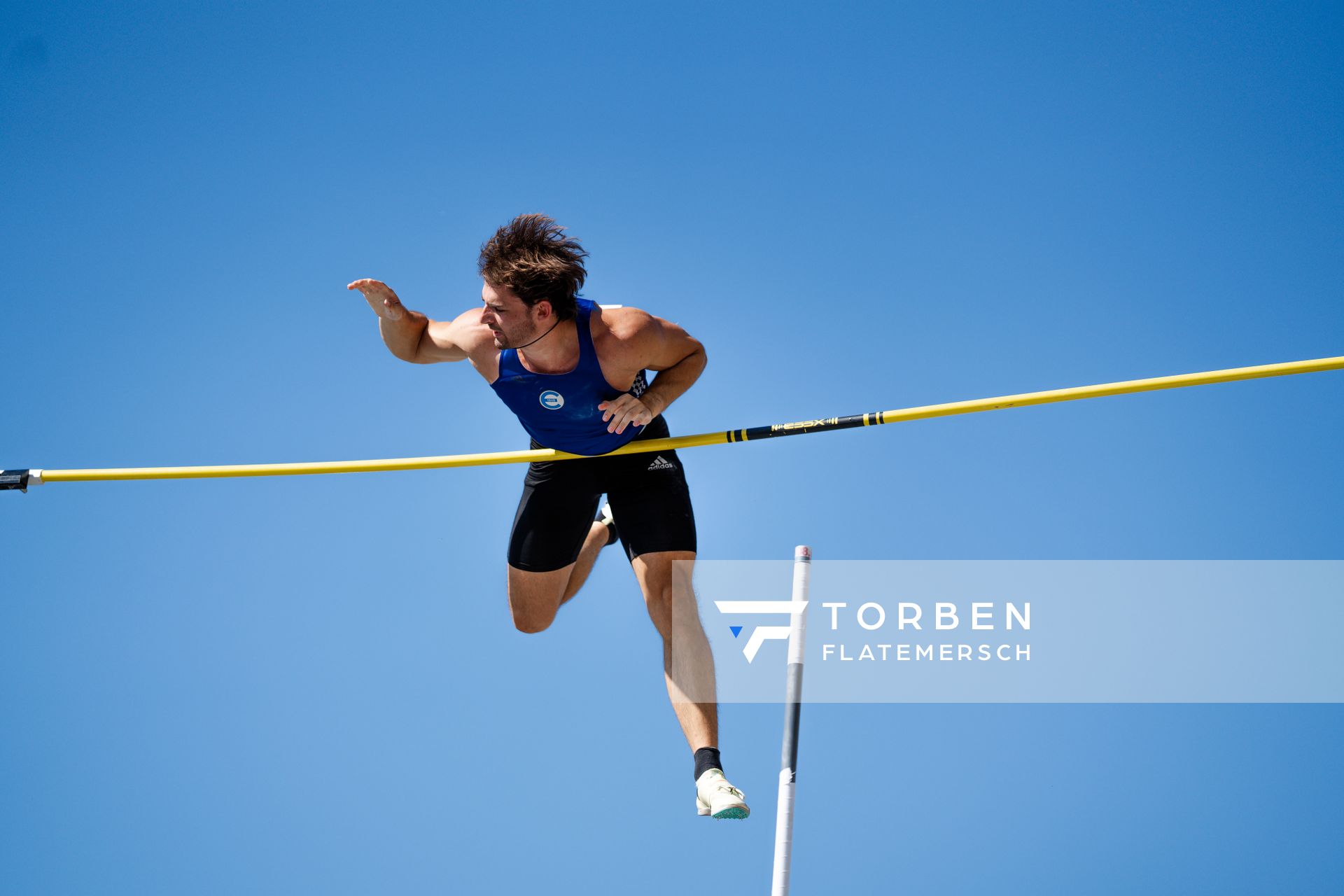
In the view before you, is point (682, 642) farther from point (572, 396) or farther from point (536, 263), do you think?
point (536, 263)

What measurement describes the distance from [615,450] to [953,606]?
5.74 metres

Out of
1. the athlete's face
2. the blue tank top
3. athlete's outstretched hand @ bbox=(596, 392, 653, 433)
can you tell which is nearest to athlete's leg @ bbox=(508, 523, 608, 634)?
the blue tank top

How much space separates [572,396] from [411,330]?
2.69ft

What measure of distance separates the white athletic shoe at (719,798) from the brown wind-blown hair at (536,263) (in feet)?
6.84

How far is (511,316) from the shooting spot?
234 inches

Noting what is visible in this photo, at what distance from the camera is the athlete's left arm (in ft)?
19.7

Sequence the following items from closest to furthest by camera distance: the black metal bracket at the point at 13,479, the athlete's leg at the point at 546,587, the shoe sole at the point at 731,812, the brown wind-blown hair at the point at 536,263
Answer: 1. the shoe sole at the point at 731,812
2. the brown wind-blown hair at the point at 536,263
3. the athlete's leg at the point at 546,587
4. the black metal bracket at the point at 13,479

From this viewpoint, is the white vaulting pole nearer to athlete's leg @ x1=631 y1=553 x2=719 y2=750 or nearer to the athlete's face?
athlete's leg @ x1=631 y1=553 x2=719 y2=750

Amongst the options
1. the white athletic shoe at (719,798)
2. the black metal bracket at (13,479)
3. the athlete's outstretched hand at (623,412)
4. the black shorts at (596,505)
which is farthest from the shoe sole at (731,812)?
the black metal bracket at (13,479)

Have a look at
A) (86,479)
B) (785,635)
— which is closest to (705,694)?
(785,635)

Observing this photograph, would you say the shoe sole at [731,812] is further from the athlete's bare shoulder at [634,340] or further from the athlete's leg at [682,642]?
the athlete's bare shoulder at [634,340]

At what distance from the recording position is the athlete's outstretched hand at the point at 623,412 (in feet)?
19.6

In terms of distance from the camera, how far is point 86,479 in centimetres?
731

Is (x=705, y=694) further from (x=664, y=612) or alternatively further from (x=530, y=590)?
(x=530, y=590)
